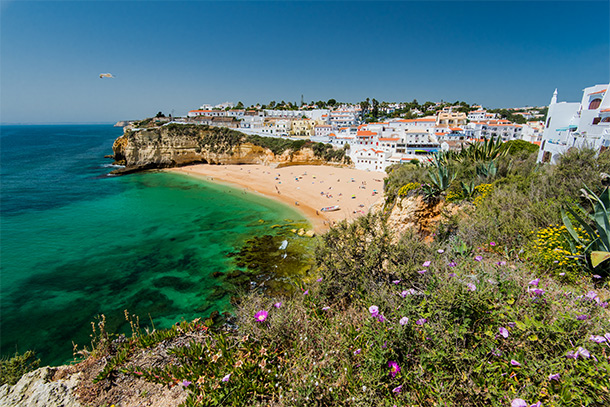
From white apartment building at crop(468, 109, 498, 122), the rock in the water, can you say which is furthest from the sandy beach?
white apartment building at crop(468, 109, 498, 122)

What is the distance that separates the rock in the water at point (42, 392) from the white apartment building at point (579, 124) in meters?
17.9

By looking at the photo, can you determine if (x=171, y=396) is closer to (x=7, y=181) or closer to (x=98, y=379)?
(x=98, y=379)

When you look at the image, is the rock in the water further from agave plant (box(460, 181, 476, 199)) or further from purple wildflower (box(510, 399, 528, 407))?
agave plant (box(460, 181, 476, 199))

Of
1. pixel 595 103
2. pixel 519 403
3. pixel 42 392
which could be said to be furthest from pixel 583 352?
pixel 595 103

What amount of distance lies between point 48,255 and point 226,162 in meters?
37.2

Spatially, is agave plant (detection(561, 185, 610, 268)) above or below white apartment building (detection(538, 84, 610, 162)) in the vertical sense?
below

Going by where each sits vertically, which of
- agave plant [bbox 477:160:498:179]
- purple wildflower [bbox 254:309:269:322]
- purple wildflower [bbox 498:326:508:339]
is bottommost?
purple wildflower [bbox 254:309:269:322]

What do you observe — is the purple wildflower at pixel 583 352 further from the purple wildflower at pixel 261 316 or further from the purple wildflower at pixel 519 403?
the purple wildflower at pixel 261 316

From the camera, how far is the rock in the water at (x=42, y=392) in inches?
156

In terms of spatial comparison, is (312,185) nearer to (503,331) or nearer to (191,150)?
(191,150)

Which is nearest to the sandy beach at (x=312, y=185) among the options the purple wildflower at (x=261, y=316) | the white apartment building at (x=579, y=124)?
the white apartment building at (x=579, y=124)

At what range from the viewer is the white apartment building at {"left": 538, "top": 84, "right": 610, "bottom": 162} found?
512 inches

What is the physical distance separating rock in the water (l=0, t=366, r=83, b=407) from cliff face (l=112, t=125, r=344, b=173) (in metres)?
46.7

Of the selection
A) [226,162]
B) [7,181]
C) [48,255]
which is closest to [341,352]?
[48,255]
